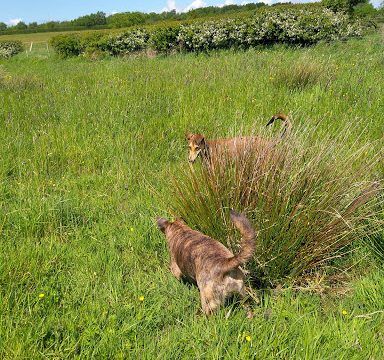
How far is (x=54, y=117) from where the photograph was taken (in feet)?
21.6

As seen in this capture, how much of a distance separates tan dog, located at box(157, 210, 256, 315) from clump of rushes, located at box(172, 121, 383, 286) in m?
0.41

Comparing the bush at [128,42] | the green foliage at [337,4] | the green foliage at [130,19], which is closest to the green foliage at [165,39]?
the bush at [128,42]

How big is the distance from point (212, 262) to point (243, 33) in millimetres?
16286

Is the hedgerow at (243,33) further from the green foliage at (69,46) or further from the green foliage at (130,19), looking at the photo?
the green foliage at (130,19)

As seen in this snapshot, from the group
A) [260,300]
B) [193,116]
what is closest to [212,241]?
[260,300]

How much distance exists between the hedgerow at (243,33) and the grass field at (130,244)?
9.03 metres

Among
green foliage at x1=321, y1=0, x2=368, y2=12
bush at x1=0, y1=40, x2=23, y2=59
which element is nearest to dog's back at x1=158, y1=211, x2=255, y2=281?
green foliage at x1=321, y1=0, x2=368, y2=12

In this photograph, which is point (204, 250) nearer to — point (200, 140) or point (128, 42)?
point (200, 140)

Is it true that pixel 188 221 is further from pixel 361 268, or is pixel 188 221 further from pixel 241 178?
pixel 361 268

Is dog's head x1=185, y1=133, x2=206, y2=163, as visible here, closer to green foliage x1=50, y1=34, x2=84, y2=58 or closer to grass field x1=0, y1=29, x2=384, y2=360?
grass field x1=0, y1=29, x2=384, y2=360

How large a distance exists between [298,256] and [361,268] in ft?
1.73

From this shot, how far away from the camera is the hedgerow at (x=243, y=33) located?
1559 centimetres

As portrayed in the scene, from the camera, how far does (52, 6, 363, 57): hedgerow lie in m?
15.6

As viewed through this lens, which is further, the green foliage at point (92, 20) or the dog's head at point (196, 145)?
the green foliage at point (92, 20)
